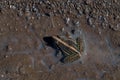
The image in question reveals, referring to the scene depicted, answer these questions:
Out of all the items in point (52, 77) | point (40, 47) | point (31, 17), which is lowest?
point (52, 77)

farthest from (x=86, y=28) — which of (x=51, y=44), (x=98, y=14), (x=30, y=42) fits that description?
(x=30, y=42)

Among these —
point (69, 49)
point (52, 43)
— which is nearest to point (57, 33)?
point (52, 43)

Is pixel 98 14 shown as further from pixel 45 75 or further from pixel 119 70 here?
pixel 45 75

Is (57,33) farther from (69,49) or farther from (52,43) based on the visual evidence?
(69,49)
